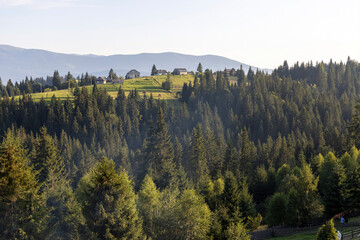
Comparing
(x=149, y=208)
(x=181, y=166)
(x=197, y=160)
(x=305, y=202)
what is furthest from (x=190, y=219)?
(x=197, y=160)

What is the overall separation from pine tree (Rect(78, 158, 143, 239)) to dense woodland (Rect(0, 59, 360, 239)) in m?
0.10

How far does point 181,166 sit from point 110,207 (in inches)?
1937

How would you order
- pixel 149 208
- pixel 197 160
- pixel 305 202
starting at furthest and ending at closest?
1. pixel 197 160
2. pixel 305 202
3. pixel 149 208

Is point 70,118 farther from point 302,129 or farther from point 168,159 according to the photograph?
point 302,129

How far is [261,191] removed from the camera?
239 ft

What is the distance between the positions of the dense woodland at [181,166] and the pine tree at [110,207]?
96mm

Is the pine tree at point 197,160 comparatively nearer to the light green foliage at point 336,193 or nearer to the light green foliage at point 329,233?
the light green foliage at point 336,193

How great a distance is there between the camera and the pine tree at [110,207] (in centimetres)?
3005

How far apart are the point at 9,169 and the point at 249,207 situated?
1374 inches

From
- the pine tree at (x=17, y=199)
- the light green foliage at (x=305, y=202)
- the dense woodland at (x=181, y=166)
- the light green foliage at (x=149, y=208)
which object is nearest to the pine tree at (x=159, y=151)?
Result: the dense woodland at (x=181, y=166)

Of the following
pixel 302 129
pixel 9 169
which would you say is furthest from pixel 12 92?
pixel 9 169

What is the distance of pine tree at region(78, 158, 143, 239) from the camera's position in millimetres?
30047

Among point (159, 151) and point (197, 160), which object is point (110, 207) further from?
point (197, 160)

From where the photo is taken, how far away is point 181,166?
79188mm
